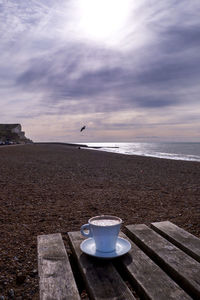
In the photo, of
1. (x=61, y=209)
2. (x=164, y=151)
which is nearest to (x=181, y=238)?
(x=61, y=209)

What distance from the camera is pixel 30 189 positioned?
766 centimetres

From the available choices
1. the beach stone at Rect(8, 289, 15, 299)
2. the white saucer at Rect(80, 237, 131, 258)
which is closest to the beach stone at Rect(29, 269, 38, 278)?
the beach stone at Rect(8, 289, 15, 299)

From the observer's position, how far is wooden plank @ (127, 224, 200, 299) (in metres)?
1.32

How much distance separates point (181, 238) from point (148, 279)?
70 centimetres

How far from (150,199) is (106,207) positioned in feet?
4.92

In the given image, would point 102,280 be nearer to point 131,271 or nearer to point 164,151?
point 131,271

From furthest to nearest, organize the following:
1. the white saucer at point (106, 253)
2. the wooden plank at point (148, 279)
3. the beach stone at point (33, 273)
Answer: the beach stone at point (33, 273), the white saucer at point (106, 253), the wooden plank at point (148, 279)

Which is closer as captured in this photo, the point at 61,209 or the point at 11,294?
the point at 11,294

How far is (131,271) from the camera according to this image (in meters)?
1.40

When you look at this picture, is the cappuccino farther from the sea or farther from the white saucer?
the sea

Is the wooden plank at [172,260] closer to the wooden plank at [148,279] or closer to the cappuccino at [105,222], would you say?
the wooden plank at [148,279]

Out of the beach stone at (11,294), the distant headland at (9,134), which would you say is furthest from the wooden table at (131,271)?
the distant headland at (9,134)

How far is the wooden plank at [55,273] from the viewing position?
121 cm

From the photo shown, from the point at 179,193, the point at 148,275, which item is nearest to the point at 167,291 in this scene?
the point at 148,275
